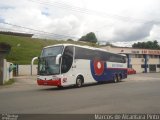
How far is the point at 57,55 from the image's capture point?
1961 cm

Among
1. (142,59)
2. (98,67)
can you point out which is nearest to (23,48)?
(142,59)

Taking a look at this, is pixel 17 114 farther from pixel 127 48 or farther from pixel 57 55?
pixel 127 48

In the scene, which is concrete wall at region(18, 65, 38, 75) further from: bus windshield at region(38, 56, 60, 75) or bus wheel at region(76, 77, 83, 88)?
bus windshield at region(38, 56, 60, 75)

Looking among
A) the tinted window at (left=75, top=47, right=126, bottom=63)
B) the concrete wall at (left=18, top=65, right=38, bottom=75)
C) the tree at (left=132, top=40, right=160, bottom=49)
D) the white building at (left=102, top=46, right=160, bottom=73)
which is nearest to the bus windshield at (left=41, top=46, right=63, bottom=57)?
the tinted window at (left=75, top=47, right=126, bottom=63)

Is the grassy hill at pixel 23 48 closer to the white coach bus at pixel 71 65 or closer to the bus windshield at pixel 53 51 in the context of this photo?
the white coach bus at pixel 71 65

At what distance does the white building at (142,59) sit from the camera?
69912mm

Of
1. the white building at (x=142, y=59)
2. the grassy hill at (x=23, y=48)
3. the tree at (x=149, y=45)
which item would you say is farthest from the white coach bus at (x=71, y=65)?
the tree at (x=149, y=45)

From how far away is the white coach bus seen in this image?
2011 centimetres

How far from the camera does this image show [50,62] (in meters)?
20.2

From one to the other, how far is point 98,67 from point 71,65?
4936 millimetres

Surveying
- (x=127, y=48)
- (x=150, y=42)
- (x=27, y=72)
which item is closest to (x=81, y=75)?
(x=27, y=72)

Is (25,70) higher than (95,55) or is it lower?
lower

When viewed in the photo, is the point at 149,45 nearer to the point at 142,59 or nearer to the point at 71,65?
the point at 142,59

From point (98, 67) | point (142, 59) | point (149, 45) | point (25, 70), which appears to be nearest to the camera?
point (98, 67)
